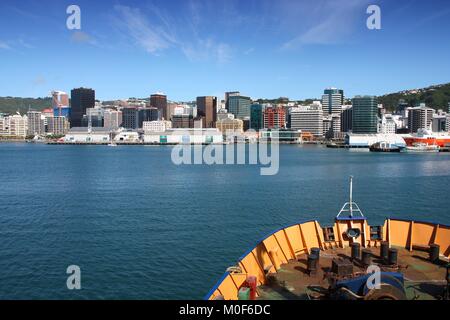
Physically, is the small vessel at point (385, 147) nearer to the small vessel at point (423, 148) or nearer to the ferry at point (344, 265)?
the small vessel at point (423, 148)

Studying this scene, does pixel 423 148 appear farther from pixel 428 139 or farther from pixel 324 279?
pixel 324 279

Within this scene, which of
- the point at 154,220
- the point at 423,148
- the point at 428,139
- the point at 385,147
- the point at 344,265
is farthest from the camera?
the point at 428,139

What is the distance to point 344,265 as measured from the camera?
10336 millimetres

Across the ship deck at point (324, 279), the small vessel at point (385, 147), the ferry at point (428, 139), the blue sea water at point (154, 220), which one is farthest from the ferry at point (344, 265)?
the ferry at point (428, 139)

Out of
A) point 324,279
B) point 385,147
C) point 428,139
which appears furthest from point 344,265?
point 428,139

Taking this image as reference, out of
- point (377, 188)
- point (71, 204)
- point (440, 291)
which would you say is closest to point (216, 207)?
point (71, 204)

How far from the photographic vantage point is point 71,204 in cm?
4066

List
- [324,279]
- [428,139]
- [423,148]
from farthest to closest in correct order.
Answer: [428,139]
[423,148]
[324,279]

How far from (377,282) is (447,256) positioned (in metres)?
6.19

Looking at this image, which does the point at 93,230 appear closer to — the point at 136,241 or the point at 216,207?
the point at 136,241

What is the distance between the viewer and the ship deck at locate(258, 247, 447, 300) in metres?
10.0

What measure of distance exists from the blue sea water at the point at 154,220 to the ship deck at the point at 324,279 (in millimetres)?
7369

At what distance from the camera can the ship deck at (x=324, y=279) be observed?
1003cm

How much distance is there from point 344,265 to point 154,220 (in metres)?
24.7
